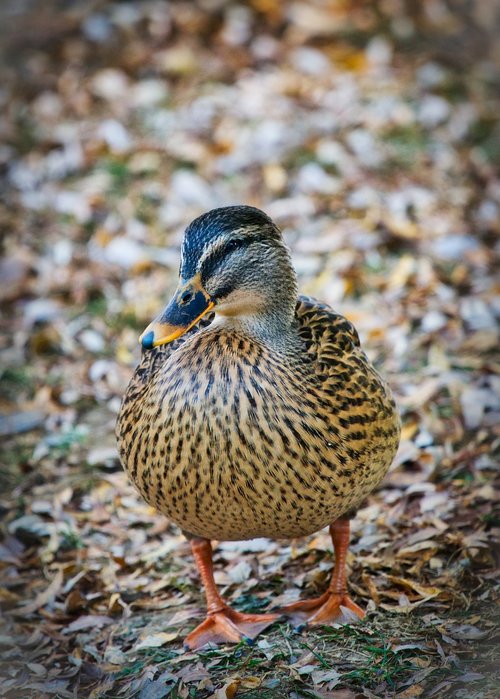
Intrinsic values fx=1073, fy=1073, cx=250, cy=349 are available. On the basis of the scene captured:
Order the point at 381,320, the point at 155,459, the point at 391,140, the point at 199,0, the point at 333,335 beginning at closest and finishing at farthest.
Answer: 1. the point at 155,459
2. the point at 333,335
3. the point at 381,320
4. the point at 391,140
5. the point at 199,0

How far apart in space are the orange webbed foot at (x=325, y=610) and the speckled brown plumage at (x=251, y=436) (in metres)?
0.40

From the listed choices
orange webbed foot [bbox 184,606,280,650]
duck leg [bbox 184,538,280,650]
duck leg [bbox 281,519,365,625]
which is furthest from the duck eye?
orange webbed foot [bbox 184,606,280,650]

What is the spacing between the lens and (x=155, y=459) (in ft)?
12.3

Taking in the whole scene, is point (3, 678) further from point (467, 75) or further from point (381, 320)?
point (467, 75)

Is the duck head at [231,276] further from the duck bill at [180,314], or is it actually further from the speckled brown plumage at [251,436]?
the speckled brown plumage at [251,436]

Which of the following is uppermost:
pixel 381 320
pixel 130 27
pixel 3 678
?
pixel 130 27

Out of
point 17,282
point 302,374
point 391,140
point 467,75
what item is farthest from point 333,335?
point 467,75

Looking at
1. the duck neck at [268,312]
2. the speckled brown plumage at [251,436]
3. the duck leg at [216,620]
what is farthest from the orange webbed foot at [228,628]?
the duck neck at [268,312]

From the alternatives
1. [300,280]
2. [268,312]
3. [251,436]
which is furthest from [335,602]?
[300,280]

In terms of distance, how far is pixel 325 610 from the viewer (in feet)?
13.6

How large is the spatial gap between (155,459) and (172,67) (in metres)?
5.97

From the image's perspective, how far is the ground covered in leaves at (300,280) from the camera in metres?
4.09

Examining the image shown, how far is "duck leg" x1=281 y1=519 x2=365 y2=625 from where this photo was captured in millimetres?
4109

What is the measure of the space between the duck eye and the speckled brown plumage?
202 mm
